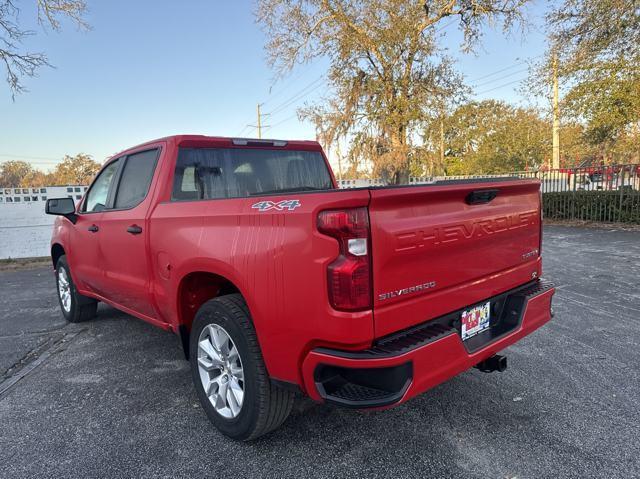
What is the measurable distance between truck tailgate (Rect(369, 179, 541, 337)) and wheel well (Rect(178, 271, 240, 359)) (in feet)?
4.09

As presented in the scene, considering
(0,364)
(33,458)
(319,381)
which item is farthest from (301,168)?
(0,364)

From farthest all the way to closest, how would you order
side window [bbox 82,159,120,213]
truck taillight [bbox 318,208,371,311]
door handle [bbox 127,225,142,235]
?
side window [bbox 82,159,120,213] → door handle [bbox 127,225,142,235] → truck taillight [bbox 318,208,371,311]

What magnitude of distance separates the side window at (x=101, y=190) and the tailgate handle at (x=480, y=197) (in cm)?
328

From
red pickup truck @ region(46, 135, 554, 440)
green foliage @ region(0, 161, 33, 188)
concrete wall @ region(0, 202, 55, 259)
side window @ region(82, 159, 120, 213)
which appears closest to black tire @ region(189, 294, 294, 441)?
red pickup truck @ region(46, 135, 554, 440)

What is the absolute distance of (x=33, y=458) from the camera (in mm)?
2447

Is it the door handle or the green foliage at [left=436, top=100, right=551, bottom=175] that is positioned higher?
the green foliage at [left=436, top=100, right=551, bottom=175]

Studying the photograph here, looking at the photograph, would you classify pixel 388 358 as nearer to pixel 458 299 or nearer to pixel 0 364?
pixel 458 299

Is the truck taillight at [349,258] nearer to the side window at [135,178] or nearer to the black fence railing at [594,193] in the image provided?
the side window at [135,178]

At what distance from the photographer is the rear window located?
129 inches

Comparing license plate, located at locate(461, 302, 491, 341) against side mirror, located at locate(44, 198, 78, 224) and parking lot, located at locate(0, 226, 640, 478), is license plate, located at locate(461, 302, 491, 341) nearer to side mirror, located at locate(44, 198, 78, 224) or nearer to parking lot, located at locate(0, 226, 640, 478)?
parking lot, located at locate(0, 226, 640, 478)

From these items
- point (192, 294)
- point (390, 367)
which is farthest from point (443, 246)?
point (192, 294)

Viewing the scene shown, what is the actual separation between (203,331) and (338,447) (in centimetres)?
107

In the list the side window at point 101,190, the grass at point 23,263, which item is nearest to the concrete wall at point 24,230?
the grass at point 23,263

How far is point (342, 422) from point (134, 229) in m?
2.10
